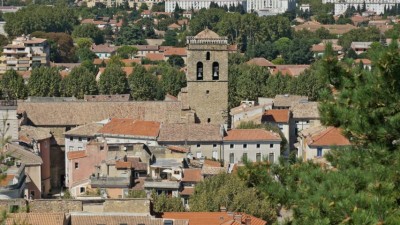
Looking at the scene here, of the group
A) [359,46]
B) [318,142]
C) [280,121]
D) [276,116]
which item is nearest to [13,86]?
[276,116]

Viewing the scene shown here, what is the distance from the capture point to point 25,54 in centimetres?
7269

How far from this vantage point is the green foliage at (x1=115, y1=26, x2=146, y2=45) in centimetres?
9525

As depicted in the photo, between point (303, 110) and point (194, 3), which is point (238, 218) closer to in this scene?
point (303, 110)

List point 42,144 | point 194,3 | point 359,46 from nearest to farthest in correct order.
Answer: point 42,144, point 359,46, point 194,3

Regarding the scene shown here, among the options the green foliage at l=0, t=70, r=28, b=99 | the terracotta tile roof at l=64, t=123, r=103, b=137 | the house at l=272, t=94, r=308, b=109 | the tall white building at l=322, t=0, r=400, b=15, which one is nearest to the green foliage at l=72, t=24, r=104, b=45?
the green foliage at l=0, t=70, r=28, b=99

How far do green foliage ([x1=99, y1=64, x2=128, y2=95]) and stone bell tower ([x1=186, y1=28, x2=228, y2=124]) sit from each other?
19.5 m

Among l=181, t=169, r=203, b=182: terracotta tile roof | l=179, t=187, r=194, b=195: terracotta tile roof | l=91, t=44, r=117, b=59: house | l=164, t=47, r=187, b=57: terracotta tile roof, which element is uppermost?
l=181, t=169, r=203, b=182: terracotta tile roof

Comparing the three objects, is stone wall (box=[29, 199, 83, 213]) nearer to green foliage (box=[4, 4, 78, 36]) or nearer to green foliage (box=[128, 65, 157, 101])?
green foliage (box=[128, 65, 157, 101])

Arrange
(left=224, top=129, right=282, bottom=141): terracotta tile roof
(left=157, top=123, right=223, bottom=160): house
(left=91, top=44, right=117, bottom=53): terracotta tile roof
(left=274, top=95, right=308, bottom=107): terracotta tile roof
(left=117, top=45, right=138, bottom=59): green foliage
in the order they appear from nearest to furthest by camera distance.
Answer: (left=157, top=123, right=223, bottom=160): house
(left=224, top=129, right=282, bottom=141): terracotta tile roof
(left=274, top=95, right=308, bottom=107): terracotta tile roof
(left=117, top=45, right=138, bottom=59): green foliage
(left=91, top=44, right=117, bottom=53): terracotta tile roof

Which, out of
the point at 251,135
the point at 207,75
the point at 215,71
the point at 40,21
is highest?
the point at 215,71

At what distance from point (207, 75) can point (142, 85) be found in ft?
64.4

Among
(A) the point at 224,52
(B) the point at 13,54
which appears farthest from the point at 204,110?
(B) the point at 13,54

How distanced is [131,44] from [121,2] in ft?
181

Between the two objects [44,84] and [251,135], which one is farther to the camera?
[44,84]
